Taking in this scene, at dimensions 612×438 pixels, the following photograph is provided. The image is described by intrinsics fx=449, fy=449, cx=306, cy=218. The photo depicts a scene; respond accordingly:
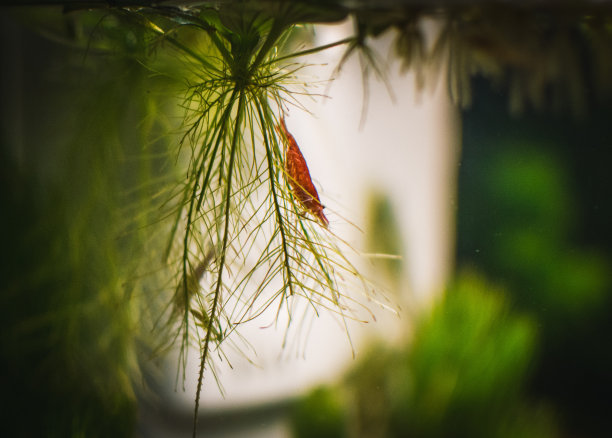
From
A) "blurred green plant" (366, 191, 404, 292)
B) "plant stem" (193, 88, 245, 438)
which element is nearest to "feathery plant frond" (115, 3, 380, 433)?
"plant stem" (193, 88, 245, 438)

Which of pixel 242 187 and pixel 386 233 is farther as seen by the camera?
pixel 386 233

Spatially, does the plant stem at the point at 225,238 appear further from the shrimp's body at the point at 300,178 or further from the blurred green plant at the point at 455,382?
the blurred green plant at the point at 455,382

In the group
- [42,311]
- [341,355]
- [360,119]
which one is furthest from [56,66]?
[341,355]

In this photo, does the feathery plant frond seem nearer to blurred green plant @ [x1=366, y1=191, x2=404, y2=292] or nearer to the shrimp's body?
the shrimp's body

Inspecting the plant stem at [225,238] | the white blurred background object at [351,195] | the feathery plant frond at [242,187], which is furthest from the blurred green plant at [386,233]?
the plant stem at [225,238]

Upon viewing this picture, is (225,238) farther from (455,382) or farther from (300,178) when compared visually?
(455,382)

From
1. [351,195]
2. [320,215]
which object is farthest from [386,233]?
[320,215]

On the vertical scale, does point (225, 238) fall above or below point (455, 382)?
above
